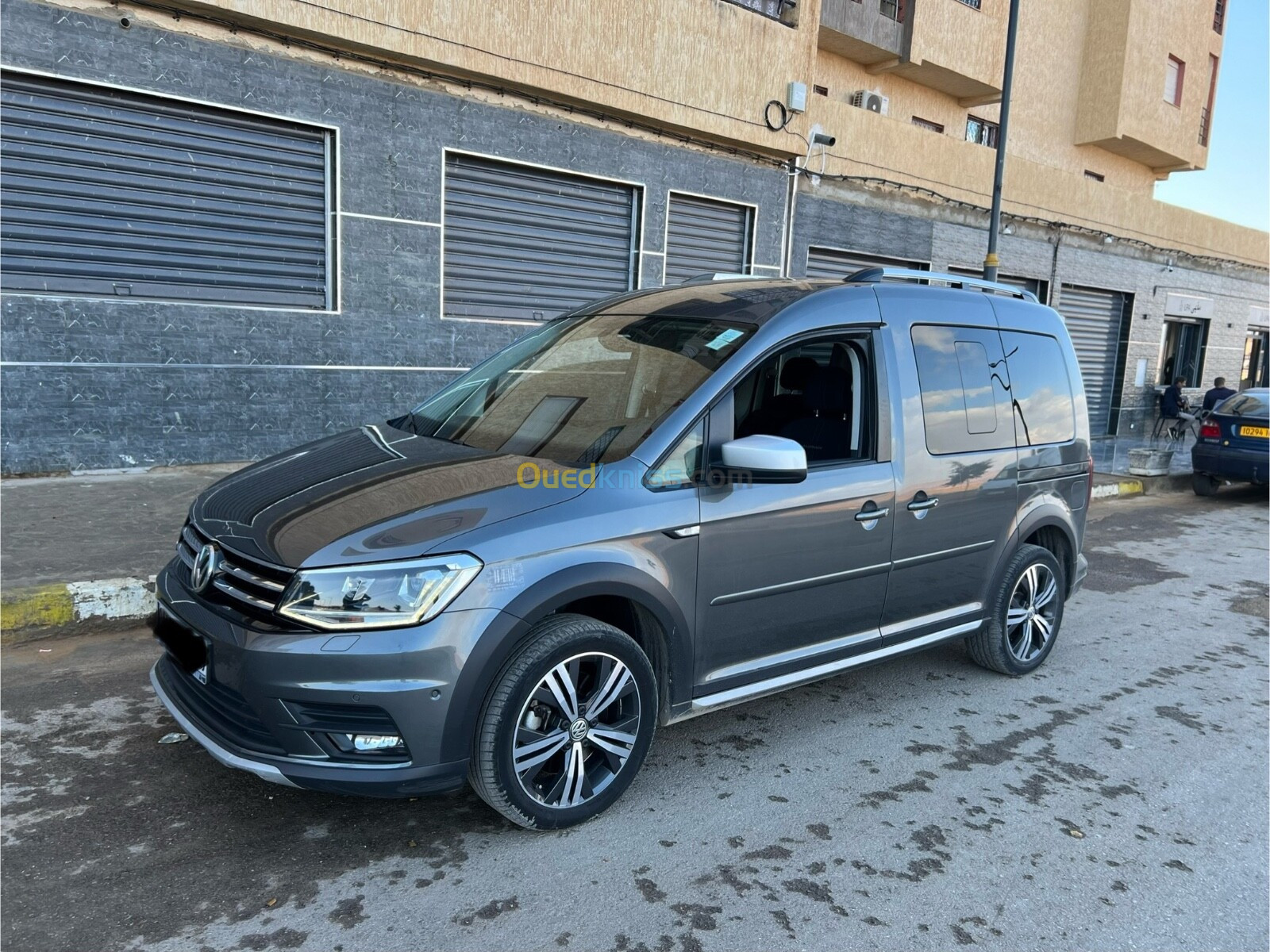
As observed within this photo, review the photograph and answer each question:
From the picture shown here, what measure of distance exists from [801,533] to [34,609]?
4.02 meters

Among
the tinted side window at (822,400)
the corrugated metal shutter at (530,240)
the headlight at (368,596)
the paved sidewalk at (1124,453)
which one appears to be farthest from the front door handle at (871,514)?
the paved sidewalk at (1124,453)

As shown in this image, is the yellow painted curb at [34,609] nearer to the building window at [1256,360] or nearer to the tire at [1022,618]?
the tire at [1022,618]

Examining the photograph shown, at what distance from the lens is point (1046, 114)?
21.3m

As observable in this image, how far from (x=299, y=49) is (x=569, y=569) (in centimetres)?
729

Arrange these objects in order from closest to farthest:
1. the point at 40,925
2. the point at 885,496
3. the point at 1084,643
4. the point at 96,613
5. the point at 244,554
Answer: the point at 40,925 < the point at 244,554 < the point at 885,496 < the point at 96,613 < the point at 1084,643

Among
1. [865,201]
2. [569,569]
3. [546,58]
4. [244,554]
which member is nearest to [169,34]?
[546,58]

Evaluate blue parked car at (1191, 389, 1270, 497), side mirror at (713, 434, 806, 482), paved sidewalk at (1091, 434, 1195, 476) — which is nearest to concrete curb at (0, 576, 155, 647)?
side mirror at (713, 434, 806, 482)

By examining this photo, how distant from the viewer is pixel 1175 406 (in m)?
19.3

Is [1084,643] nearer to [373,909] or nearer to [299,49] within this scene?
[373,909]

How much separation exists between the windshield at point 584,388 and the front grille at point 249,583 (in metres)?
1.01

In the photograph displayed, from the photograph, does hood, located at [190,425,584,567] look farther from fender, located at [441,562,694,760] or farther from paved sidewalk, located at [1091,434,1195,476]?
paved sidewalk, located at [1091,434,1195,476]

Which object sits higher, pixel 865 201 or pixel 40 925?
pixel 865 201

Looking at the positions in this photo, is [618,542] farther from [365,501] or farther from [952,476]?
[952,476]

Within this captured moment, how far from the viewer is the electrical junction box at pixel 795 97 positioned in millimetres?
11875
